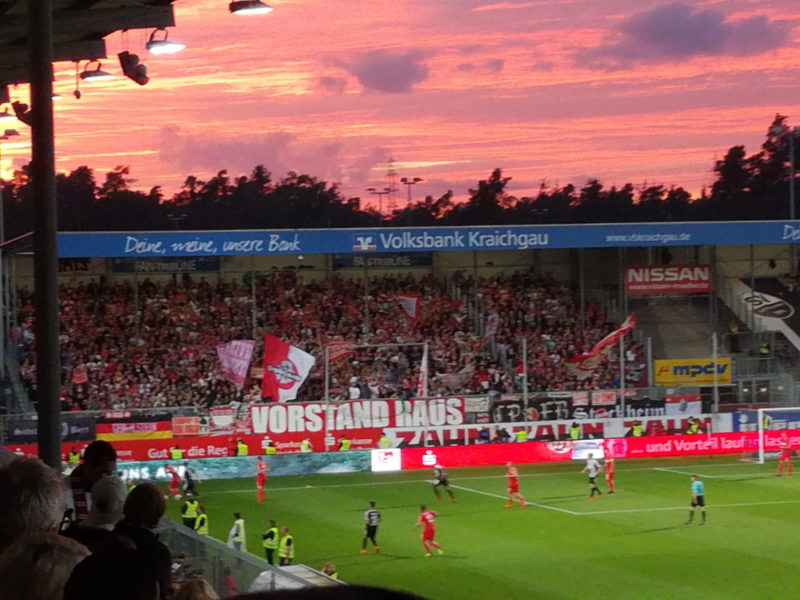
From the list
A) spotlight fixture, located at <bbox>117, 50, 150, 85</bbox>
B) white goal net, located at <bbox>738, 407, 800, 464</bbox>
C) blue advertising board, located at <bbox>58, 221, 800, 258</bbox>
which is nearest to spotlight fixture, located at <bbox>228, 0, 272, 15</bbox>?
spotlight fixture, located at <bbox>117, 50, 150, 85</bbox>

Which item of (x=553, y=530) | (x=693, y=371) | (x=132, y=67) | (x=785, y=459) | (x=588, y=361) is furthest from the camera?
(x=693, y=371)

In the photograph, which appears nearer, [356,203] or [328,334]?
[328,334]

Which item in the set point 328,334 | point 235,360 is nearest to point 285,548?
point 235,360

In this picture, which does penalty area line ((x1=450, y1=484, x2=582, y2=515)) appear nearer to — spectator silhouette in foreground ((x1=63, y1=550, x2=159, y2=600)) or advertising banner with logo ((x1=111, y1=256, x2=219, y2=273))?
advertising banner with logo ((x1=111, y1=256, x2=219, y2=273))

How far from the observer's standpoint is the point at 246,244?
159 ft

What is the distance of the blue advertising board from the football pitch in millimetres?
10017

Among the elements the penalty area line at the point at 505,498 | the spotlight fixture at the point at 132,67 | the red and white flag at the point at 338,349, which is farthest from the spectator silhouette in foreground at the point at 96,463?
the red and white flag at the point at 338,349

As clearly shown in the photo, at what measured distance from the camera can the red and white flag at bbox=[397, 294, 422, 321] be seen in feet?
166

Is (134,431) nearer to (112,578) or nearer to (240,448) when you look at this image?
(240,448)

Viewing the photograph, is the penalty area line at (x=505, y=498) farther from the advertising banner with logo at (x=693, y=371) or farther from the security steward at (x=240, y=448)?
the advertising banner with logo at (x=693, y=371)

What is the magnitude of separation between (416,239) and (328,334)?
5.18 metres

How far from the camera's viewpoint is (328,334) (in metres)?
50.1

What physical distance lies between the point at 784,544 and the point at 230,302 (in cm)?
2668

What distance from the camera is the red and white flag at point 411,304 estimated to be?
50719 millimetres
